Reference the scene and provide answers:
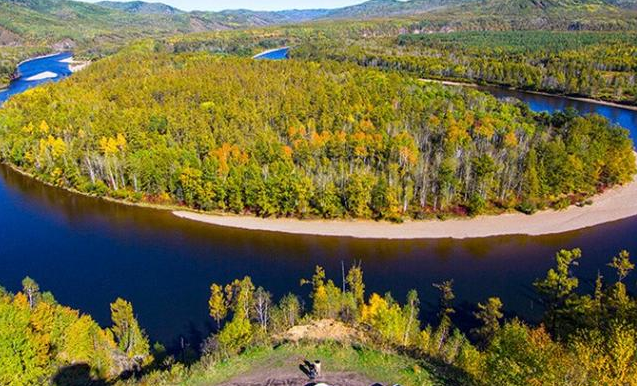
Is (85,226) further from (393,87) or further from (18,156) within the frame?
(393,87)

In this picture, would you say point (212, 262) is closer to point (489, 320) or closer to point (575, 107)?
point (489, 320)

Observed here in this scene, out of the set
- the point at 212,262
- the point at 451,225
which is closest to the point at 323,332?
the point at 212,262

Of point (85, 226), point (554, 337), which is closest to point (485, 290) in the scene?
point (554, 337)

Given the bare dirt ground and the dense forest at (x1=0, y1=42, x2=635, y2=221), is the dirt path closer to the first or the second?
the bare dirt ground

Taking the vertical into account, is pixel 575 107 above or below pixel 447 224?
above

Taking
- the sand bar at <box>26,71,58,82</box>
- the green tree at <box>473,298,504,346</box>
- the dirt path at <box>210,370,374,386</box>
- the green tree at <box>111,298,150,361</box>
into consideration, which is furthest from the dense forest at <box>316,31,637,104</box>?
the green tree at <box>111,298,150,361</box>

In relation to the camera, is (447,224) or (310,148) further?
(310,148)
